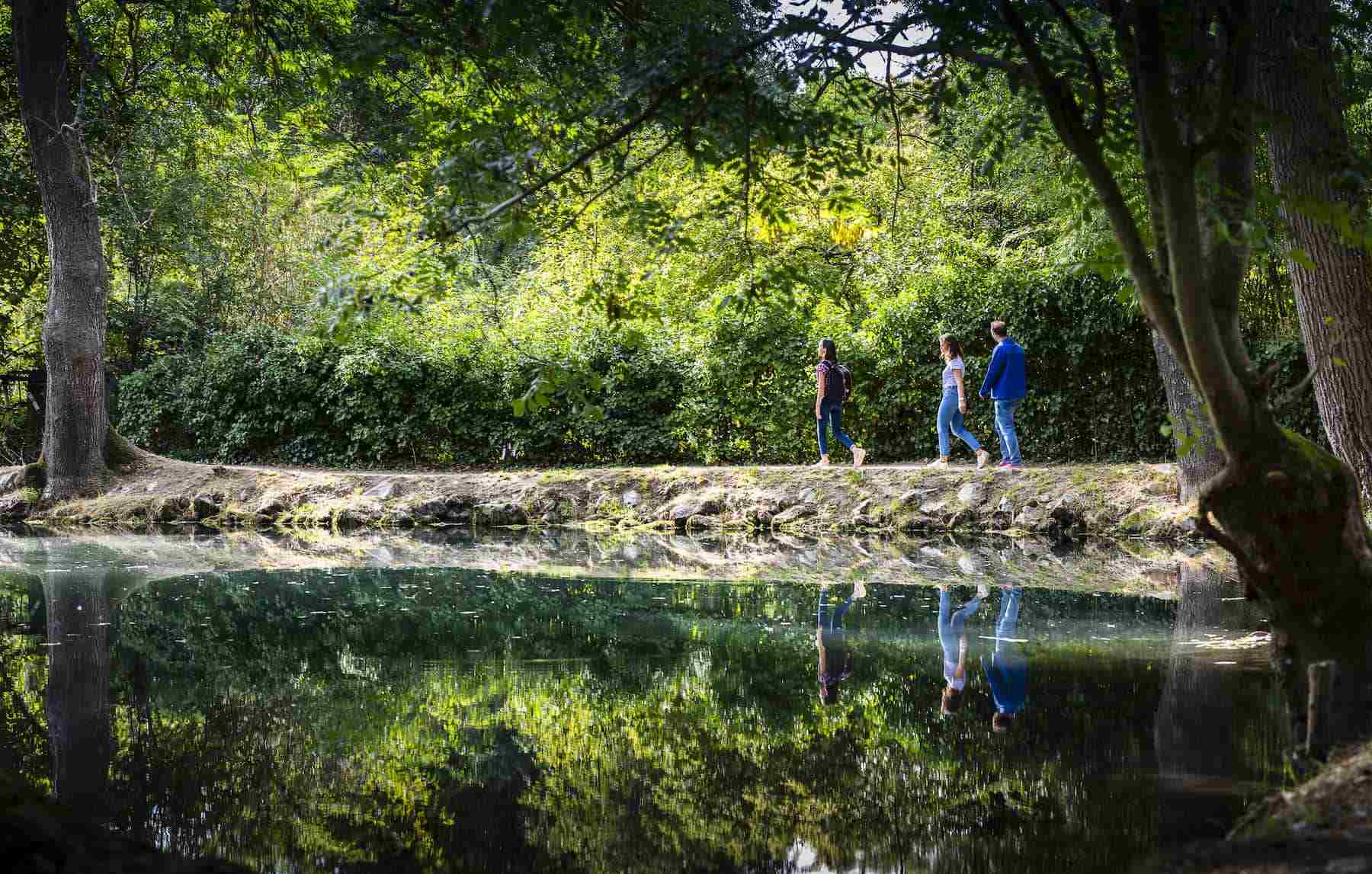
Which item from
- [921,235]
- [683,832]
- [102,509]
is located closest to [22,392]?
[102,509]

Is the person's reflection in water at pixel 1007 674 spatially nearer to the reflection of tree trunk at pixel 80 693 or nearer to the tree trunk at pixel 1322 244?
the tree trunk at pixel 1322 244

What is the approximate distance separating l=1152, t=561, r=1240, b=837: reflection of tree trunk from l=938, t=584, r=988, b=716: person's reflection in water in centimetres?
97

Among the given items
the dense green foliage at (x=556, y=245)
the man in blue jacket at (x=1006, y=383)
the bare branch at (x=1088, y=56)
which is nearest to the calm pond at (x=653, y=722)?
the dense green foliage at (x=556, y=245)

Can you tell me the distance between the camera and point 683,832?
3.88m

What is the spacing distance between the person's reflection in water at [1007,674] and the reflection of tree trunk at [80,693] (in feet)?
12.5

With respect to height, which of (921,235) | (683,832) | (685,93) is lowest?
(683,832)

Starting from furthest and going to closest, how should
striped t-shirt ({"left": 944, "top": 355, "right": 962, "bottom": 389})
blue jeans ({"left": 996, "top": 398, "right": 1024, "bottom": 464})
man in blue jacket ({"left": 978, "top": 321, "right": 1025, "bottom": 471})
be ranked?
striped t-shirt ({"left": 944, "top": 355, "right": 962, "bottom": 389}) < blue jeans ({"left": 996, "top": 398, "right": 1024, "bottom": 464}) < man in blue jacket ({"left": 978, "top": 321, "right": 1025, "bottom": 471})

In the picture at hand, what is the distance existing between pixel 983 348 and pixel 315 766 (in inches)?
506

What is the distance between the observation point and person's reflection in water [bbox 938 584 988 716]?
566 centimetres

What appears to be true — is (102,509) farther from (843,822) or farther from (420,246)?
(843,822)

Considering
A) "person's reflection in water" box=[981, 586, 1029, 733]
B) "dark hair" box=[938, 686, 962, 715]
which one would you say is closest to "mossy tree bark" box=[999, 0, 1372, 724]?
"person's reflection in water" box=[981, 586, 1029, 733]

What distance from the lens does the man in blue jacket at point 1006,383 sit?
1373 cm

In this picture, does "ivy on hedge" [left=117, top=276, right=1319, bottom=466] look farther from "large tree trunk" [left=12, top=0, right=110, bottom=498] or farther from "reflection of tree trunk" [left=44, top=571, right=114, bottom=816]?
"reflection of tree trunk" [left=44, top=571, right=114, bottom=816]

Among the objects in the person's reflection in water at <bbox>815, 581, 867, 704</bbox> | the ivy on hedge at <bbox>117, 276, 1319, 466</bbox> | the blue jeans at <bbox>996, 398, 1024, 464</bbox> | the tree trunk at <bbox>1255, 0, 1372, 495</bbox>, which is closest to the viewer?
the person's reflection in water at <bbox>815, 581, 867, 704</bbox>
